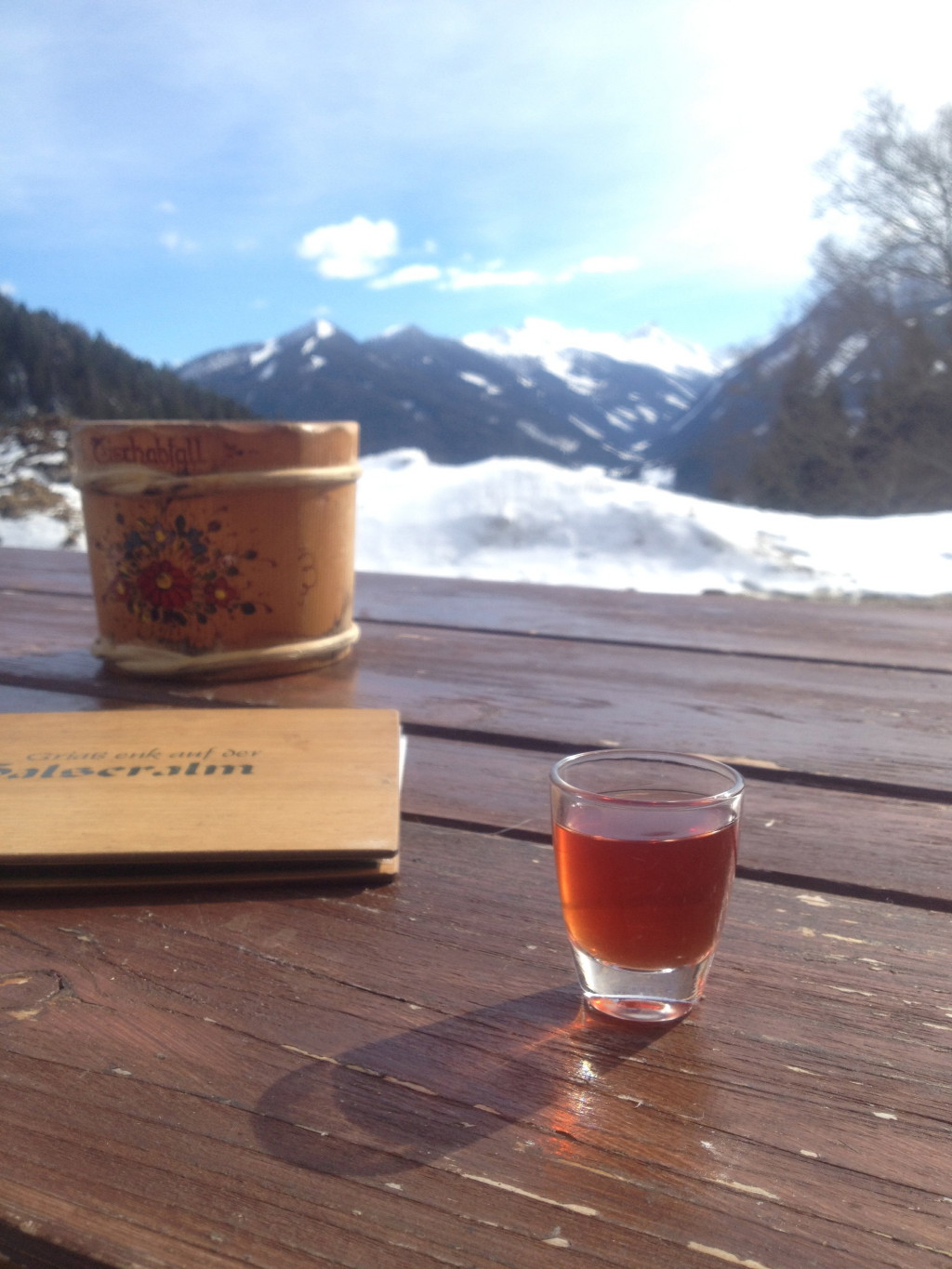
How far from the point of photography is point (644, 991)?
374 mm

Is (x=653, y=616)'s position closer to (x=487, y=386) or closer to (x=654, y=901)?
(x=654, y=901)

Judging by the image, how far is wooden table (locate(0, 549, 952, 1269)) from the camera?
0.88ft

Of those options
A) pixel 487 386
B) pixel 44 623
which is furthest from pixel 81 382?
pixel 487 386

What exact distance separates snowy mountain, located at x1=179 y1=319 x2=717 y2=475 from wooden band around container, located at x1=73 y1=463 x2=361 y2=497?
2.64 m

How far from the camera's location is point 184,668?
905 millimetres

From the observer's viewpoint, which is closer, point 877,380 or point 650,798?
point 650,798

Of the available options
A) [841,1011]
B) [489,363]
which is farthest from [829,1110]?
[489,363]

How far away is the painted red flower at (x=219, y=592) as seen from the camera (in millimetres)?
896

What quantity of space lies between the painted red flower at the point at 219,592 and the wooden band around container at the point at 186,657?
0.05m

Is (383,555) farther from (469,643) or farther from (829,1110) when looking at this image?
(829,1110)

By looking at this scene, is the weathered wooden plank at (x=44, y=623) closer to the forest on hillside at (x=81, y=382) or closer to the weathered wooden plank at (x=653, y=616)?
the weathered wooden plank at (x=653, y=616)

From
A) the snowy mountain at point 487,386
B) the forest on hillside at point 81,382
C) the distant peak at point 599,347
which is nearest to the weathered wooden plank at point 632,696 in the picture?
the forest on hillside at point 81,382

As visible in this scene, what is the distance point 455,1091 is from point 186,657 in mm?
654

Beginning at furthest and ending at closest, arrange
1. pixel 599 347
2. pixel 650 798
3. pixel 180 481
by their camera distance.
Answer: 1. pixel 599 347
2. pixel 180 481
3. pixel 650 798
